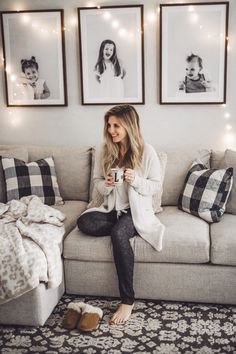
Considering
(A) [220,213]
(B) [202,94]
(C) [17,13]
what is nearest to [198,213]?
(A) [220,213]

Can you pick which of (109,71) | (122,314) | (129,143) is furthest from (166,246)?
(109,71)

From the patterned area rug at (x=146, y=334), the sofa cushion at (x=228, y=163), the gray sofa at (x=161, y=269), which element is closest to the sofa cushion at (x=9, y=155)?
the gray sofa at (x=161, y=269)

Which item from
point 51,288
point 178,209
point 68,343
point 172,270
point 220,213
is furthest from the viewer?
point 178,209

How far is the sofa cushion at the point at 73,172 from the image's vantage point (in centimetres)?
347

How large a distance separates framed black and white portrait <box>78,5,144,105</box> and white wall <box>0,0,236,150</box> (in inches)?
2.5

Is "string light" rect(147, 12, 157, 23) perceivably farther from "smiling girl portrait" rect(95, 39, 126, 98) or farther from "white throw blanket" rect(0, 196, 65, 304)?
"white throw blanket" rect(0, 196, 65, 304)

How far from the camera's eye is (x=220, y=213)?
117 inches

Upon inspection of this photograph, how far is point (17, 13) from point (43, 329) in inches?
95.8

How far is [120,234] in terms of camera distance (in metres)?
2.68

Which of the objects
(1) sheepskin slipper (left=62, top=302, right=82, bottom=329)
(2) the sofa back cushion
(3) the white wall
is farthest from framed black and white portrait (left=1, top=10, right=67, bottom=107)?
(1) sheepskin slipper (left=62, top=302, right=82, bottom=329)

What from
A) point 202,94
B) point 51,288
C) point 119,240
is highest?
point 202,94

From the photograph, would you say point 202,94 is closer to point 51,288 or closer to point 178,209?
point 178,209

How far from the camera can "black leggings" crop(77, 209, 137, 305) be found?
263cm

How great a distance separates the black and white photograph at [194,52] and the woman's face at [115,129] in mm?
843
